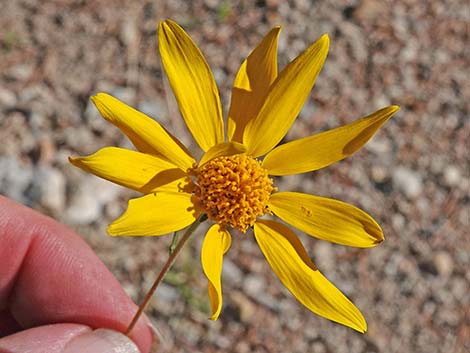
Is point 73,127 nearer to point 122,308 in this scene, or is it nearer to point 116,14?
point 116,14

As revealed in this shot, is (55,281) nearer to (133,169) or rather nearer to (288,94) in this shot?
(133,169)

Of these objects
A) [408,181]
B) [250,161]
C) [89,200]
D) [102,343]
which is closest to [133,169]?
[250,161]

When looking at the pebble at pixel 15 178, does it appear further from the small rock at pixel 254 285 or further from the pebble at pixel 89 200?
the small rock at pixel 254 285

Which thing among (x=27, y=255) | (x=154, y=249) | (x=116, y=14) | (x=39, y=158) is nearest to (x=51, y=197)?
(x=39, y=158)

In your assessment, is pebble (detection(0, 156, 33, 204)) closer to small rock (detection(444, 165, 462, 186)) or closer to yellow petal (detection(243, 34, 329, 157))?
yellow petal (detection(243, 34, 329, 157))

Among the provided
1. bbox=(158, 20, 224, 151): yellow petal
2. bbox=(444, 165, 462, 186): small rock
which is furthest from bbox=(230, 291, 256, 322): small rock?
bbox=(158, 20, 224, 151): yellow petal

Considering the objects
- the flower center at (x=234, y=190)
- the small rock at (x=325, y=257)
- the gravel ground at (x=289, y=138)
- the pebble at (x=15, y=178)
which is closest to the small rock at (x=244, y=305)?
the gravel ground at (x=289, y=138)
